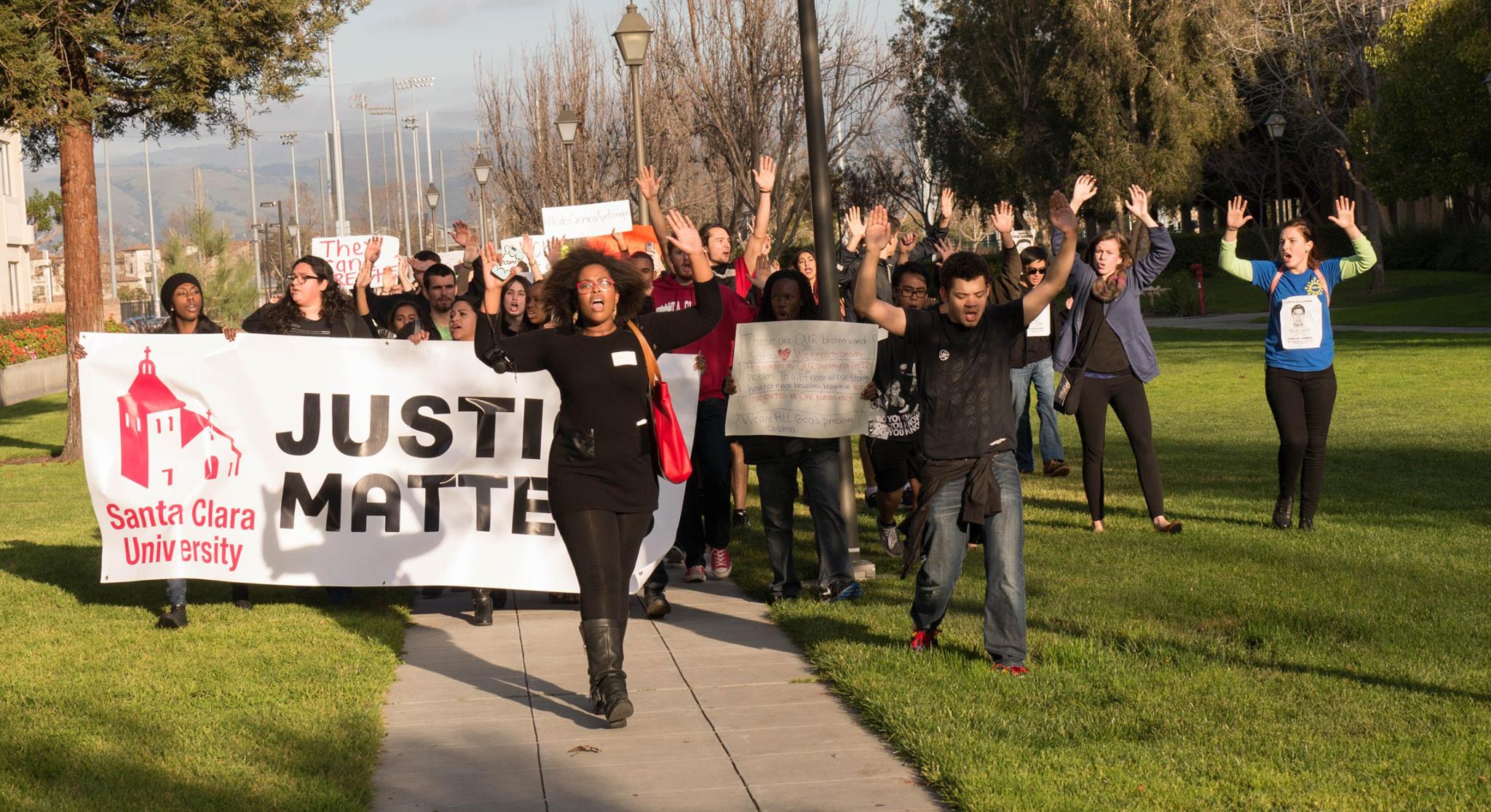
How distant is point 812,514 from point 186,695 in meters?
3.34

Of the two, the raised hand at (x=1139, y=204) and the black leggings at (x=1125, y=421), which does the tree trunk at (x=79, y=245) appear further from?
the raised hand at (x=1139, y=204)

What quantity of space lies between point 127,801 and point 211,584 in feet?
14.9

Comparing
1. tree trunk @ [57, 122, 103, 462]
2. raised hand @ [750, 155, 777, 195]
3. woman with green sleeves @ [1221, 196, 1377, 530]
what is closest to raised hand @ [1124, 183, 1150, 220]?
woman with green sleeves @ [1221, 196, 1377, 530]

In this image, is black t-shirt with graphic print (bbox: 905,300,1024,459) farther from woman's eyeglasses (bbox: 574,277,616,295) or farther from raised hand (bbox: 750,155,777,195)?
raised hand (bbox: 750,155,777,195)

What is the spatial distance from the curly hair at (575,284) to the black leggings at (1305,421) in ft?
16.4

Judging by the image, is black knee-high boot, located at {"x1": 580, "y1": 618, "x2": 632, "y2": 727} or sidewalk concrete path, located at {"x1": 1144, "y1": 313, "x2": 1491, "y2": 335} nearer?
black knee-high boot, located at {"x1": 580, "y1": 618, "x2": 632, "y2": 727}

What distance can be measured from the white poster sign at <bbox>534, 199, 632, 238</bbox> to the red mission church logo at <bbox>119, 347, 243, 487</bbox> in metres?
15.4

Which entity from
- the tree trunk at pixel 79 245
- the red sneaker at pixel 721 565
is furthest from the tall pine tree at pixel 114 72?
the red sneaker at pixel 721 565

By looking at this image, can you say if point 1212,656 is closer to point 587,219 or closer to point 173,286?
point 173,286

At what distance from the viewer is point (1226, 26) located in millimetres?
50344

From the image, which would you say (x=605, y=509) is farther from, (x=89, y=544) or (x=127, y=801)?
(x=89, y=544)

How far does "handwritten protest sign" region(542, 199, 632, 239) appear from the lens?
2395cm

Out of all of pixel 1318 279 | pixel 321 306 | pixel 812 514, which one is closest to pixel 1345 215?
pixel 1318 279

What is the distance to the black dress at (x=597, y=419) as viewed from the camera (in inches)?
247
